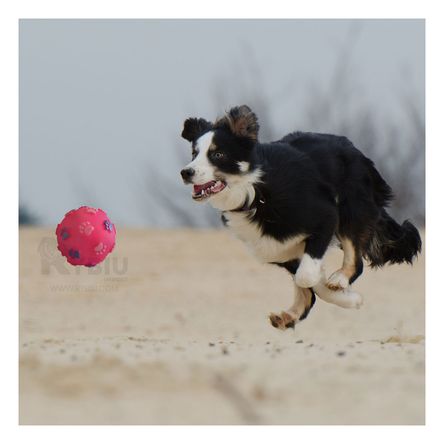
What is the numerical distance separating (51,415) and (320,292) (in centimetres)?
288

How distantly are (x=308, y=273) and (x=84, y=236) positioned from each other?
A: 1924 mm

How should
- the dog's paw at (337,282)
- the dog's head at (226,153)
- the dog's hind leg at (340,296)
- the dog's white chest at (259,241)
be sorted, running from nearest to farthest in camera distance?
the dog's head at (226,153) < the dog's white chest at (259,241) < the dog's paw at (337,282) < the dog's hind leg at (340,296)

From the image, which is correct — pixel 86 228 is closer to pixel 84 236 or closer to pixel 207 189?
pixel 84 236

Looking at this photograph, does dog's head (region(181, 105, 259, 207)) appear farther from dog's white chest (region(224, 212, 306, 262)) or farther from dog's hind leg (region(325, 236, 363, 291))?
dog's hind leg (region(325, 236, 363, 291))

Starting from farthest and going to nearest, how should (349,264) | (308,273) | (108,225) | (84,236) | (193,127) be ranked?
1. (108,225)
2. (84,236)
3. (349,264)
4. (193,127)
5. (308,273)

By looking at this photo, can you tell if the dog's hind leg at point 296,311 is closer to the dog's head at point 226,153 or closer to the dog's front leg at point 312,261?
the dog's front leg at point 312,261

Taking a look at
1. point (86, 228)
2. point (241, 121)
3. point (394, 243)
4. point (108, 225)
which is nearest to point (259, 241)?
point (241, 121)

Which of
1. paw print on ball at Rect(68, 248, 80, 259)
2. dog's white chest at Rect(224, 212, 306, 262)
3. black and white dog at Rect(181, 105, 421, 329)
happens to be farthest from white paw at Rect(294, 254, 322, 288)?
paw print on ball at Rect(68, 248, 80, 259)

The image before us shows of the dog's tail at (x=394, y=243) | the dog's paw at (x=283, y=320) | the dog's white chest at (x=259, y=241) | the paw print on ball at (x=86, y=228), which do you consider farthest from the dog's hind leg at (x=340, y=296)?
the paw print on ball at (x=86, y=228)

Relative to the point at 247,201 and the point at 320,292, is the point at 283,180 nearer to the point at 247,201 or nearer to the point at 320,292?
the point at 247,201

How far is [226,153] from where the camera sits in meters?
7.01

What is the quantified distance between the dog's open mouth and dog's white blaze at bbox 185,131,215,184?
6cm

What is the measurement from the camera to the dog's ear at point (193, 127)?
7.27 metres

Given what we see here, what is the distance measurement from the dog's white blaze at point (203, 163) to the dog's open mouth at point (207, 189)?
0.06 metres
